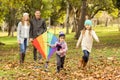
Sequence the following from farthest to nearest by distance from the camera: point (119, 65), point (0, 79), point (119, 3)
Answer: point (119, 3) < point (119, 65) < point (0, 79)

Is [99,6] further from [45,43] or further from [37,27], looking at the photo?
[45,43]

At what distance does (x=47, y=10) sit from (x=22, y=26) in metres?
50.6

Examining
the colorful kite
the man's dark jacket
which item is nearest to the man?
the man's dark jacket

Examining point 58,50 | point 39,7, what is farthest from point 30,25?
point 39,7

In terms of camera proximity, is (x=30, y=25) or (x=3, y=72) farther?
(x=30, y=25)

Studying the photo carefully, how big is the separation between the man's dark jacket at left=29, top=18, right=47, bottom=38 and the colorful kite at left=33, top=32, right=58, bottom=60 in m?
0.83

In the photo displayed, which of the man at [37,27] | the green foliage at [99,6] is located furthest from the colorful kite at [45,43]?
the green foliage at [99,6]

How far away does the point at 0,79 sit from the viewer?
12.7 m

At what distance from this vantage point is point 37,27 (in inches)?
632

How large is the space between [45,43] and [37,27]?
1.58 m

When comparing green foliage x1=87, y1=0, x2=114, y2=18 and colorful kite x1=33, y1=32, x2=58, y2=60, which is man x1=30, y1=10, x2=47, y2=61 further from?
green foliage x1=87, y1=0, x2=114, y2=18

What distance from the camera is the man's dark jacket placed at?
15984 millimetres

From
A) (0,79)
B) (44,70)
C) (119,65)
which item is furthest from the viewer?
(119,65)

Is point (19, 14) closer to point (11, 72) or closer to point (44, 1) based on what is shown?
point (44, 1)
